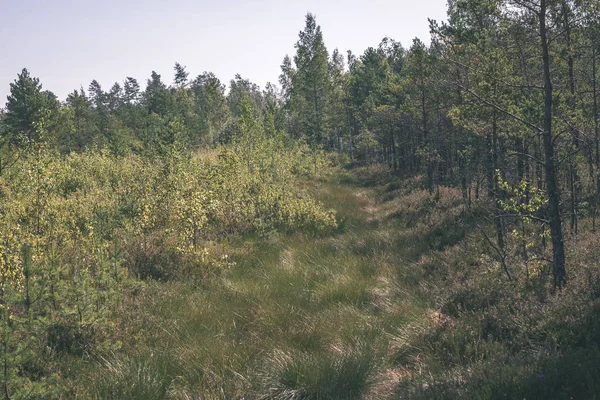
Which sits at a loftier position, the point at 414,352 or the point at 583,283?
the point at 583,283

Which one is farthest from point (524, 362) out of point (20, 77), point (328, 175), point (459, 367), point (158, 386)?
point (20, 77)

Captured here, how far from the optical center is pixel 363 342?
5.09 m

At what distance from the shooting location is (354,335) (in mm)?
5359

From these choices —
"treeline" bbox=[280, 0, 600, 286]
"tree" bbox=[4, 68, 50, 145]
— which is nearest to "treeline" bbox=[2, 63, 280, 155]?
"tree" bbox=[4, 68, 50, 145]

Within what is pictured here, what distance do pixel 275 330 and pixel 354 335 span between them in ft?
3.81

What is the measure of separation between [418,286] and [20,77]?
141ft

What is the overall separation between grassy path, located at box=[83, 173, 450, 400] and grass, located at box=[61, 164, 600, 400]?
20 millimetres

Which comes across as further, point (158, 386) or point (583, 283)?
point (583, 283)

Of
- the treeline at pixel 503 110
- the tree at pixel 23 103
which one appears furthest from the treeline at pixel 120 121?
the treeline at pixel 503 110

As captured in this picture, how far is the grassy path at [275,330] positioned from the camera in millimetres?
4195

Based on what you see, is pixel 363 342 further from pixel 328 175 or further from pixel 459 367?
pixel 328 175

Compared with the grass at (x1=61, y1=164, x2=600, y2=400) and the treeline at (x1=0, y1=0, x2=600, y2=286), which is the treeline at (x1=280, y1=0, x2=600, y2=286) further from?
the grass at (x1=61, y1=164, x2=600, y2=400)

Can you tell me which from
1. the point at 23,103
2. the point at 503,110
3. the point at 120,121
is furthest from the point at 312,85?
the point at 503,110

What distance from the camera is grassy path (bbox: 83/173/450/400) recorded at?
13.8 feet
